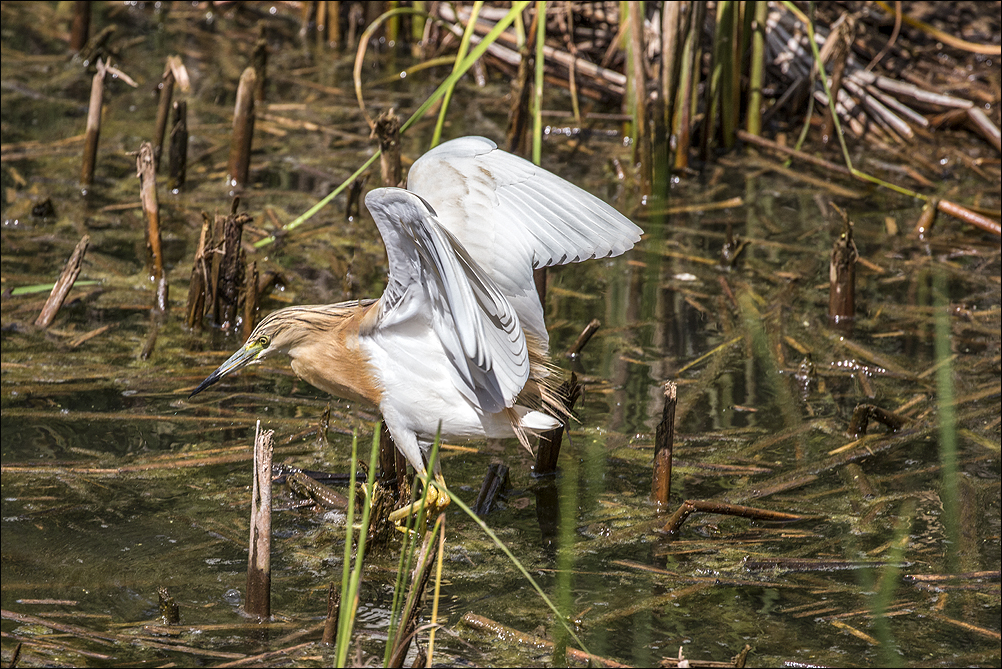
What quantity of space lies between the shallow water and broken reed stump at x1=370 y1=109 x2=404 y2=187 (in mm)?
463

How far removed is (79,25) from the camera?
7230 millimetres

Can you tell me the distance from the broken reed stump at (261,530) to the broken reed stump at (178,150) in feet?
10.5

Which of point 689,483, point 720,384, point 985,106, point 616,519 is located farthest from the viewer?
point 985,106

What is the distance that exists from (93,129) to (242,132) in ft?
2.38

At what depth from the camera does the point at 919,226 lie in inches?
218

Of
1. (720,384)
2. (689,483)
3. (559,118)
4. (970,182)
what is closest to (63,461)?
(689,483)

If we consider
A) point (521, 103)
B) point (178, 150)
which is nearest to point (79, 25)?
point (178, 150)

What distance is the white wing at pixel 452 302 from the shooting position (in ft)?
8.16

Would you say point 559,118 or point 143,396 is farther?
point 559,118

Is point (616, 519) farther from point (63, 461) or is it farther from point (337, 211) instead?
point (337, 211)

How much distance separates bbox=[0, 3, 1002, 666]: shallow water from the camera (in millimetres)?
2943

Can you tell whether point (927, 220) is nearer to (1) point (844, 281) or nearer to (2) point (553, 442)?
(1) point (844, 281)

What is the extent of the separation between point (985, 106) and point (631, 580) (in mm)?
4989

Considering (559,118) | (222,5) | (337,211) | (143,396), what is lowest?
(143,396)
